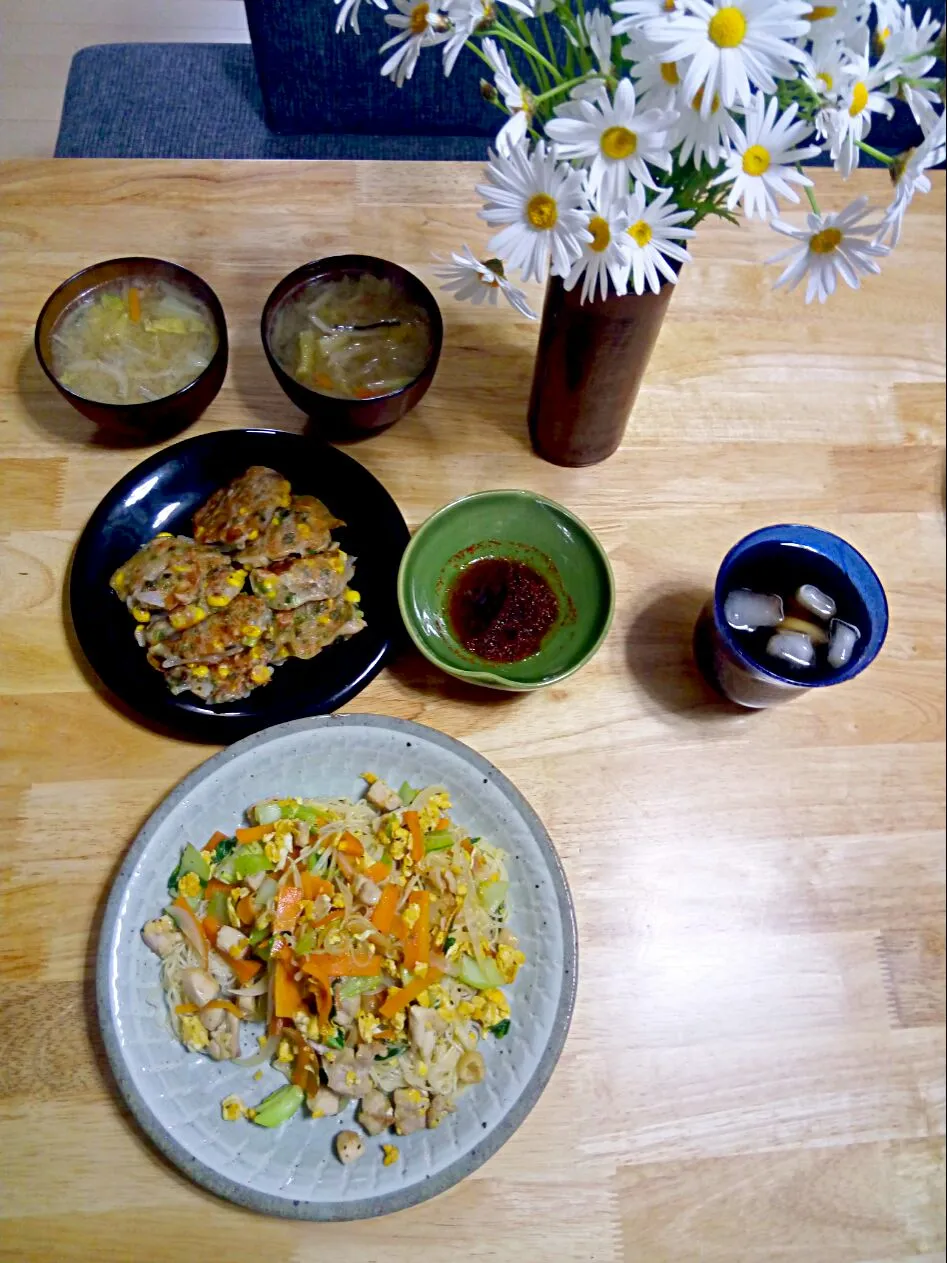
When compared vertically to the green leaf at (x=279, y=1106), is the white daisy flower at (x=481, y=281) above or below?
above

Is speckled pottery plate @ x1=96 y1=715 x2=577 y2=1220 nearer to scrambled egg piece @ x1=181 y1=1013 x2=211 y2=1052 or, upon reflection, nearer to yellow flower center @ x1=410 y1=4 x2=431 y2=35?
scrambled egg piece @ x1=181 y1=1013 x2=211 y2=1052

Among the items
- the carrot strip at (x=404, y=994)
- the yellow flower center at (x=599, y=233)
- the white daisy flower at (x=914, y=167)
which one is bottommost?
the carrot strip at (x=404, y=994)

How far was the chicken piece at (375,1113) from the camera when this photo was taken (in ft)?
3.95

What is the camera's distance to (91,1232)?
1.17m

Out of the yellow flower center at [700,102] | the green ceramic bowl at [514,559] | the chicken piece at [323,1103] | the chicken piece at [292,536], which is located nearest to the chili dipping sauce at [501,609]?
the green ceramic bowl at [514,559]

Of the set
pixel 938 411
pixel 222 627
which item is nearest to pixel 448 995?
pixel 222 627

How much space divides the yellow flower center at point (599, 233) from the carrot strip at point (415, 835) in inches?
32.1

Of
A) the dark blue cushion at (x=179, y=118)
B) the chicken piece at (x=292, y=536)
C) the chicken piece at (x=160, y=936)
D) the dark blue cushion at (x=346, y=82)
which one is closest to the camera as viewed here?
the chicken piece at (x=160, y=936)

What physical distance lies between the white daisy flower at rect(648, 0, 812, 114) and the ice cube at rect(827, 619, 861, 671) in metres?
0.78

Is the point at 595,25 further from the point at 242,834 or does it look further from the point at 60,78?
the point at 60,78

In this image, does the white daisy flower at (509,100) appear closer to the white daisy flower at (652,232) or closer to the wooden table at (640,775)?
the white daisy flower at (652,232)

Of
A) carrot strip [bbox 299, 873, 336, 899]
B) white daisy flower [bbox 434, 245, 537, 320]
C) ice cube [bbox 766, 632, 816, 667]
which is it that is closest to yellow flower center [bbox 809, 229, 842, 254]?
white daisy flower [bbox 434, 245, 537, 320]

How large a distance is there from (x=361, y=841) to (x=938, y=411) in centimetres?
140

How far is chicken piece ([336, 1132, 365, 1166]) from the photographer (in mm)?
1180
